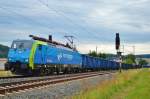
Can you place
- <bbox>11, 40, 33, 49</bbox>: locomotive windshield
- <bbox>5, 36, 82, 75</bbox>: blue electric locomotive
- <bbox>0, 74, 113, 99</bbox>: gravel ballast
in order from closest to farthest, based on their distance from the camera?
<bbox>0, 74, 113, 99</bbox>: gravel ballast, <bbox>5, 36, 82, 75</bbox>: blue electric locomotive, <bbox>11, 40, 33, 49</bbox>: locomotive windshield

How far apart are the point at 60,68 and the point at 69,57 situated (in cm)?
483

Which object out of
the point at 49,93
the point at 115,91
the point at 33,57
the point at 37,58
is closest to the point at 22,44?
the point at 33,57

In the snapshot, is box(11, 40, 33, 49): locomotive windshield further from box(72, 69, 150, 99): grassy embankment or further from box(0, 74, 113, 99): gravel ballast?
box(0, 74, 113, 99): gravel ballast

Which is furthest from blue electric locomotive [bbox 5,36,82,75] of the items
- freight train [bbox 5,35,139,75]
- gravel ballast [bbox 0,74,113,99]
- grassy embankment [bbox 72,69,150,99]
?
gravel ballast [bbox 0,74,113,99]

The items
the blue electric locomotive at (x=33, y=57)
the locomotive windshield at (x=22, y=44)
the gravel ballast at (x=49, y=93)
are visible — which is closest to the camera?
the gravel ballast at (x=49, y=93)

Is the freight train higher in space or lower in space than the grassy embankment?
higher

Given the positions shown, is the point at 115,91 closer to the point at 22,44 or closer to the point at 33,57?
the point at 33,57

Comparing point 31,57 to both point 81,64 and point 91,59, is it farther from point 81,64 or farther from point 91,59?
point 91,59

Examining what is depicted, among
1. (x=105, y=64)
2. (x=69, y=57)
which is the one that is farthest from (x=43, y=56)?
(x=105, y=64)

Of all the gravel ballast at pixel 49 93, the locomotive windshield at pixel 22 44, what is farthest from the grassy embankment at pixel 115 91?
the locomotive windshield at pixel 22 44

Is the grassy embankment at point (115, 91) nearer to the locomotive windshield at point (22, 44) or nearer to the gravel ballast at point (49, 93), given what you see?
the gravel ballast at point (49, 93)

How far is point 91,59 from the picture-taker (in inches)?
2859

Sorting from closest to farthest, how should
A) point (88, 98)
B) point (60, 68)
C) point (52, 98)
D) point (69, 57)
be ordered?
point (88, 98)
point (52, 98)
point (60, 68)
point (69, 57)

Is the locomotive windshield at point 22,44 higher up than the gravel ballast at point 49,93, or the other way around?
the locomotive windshield at point 22,44
